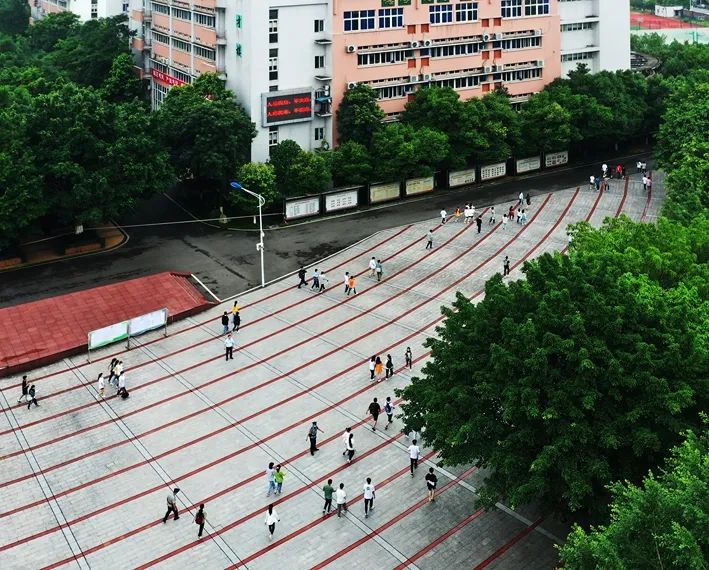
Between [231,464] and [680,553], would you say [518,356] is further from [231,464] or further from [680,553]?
[231,464]

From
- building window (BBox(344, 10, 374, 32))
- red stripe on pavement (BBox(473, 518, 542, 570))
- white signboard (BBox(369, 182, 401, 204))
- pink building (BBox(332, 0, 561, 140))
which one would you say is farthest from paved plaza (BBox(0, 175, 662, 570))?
building window (BBox(344, 10, 374, 32))

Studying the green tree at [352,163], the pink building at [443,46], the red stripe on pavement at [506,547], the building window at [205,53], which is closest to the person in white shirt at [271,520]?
the red stripe on pavement at [506,547]

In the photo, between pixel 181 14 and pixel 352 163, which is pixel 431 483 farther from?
pixel 181 14

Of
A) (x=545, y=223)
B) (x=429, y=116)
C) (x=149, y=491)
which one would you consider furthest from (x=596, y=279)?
(x=429, y=116)

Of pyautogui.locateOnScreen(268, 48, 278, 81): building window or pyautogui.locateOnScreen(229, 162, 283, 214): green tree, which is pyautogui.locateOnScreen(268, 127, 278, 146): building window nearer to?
pyautogui.locateOnScreen(268, 48, 278, 81): building window

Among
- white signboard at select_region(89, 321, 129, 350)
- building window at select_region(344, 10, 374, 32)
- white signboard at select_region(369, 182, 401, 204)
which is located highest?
building window at select_region(344, 10, 374, 32)

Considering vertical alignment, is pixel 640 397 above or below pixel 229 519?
above
